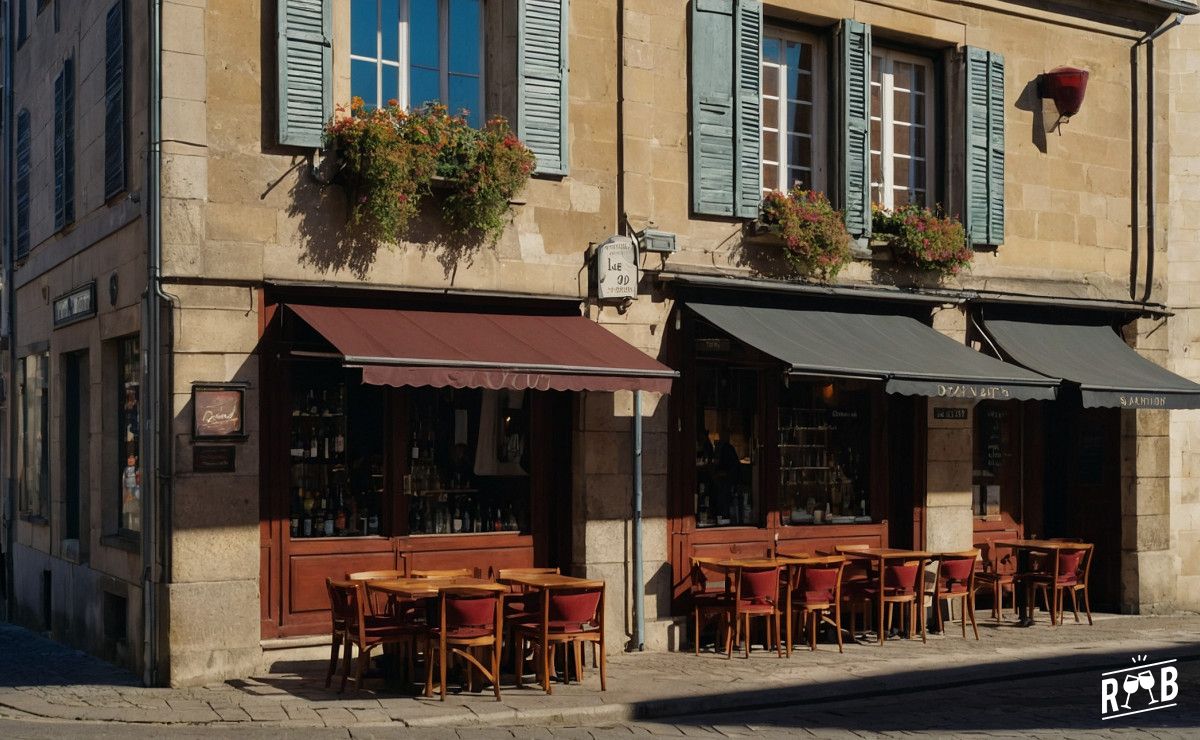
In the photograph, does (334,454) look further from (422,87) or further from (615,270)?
(422,87)

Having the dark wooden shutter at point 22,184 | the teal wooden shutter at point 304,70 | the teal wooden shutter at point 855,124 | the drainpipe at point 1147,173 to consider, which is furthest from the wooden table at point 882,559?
the dark wooden shutter at point 22,184

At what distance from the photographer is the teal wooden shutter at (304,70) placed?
11.9 metres

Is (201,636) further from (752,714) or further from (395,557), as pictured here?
(752,714)

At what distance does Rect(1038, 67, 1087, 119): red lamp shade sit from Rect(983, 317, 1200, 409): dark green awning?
229 centimetres

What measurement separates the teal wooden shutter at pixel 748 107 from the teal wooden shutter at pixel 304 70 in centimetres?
400

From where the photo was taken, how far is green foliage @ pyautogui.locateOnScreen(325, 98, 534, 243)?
12.0 m

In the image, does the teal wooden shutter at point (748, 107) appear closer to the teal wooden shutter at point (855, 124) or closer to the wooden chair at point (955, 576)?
the teal wooden shutter at point (855, 124)

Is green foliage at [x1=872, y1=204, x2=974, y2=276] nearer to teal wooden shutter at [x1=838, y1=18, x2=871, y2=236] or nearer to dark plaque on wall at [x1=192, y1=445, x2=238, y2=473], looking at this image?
teal wooden shutter at [x1=838, y1=18, x2=871, y2=236]

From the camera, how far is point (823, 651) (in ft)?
44.4

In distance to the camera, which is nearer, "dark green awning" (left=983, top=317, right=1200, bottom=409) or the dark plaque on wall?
the dark plaque on wall

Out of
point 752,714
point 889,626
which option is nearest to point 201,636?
point 752,714

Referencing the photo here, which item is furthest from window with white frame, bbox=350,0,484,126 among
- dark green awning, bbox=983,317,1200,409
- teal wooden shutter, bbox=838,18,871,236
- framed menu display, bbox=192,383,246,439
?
dark green awning, bbox=983,317,1200,409

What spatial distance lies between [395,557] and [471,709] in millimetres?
2542

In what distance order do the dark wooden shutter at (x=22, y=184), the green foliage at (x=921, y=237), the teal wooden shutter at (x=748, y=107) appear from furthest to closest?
the dark wooden shutter at (x=22, y=184) → the green foliage at (x=921, y=237) → the teal wooden shutter at (x=748, y=107)
